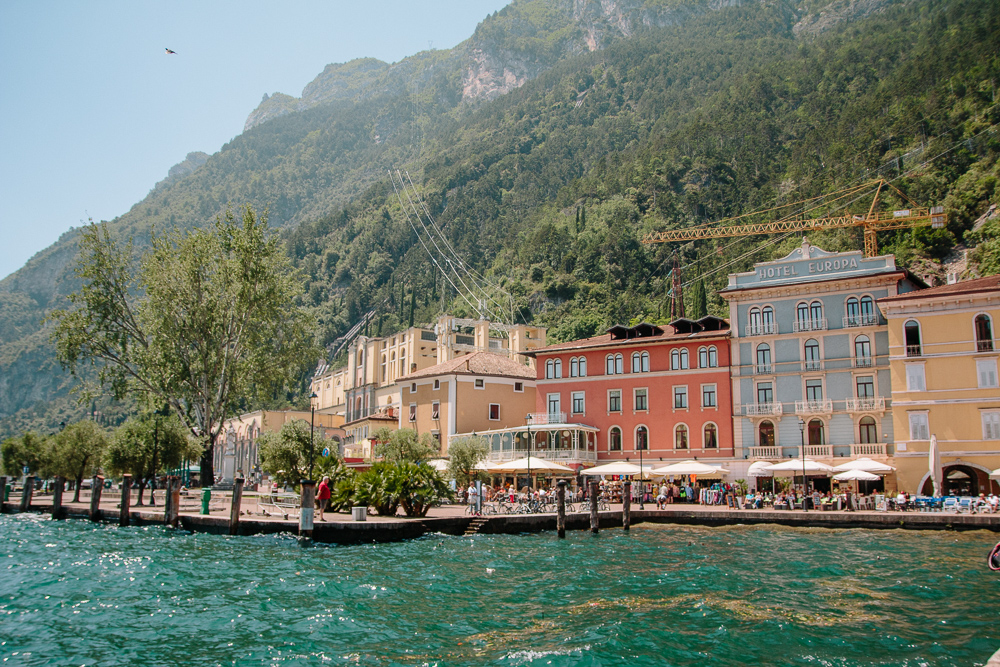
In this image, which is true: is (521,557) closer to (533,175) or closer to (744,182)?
(744,182)

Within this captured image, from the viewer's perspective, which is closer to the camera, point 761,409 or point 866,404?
point 866,404

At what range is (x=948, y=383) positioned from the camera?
3691cm

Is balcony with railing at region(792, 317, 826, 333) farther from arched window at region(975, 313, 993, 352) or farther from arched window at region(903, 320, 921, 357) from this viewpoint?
arched window at region(975, 313, 993, 352)

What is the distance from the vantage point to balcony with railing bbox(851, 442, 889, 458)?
3925 cm

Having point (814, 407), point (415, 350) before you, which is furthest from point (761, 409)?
point (415, 350)

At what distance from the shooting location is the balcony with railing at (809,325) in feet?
139

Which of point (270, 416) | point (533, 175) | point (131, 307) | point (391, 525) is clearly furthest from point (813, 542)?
point (533, 175)

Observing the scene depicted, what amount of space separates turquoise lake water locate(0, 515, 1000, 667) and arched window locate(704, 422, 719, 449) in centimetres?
1775

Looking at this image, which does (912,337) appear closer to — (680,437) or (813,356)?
(813,356)

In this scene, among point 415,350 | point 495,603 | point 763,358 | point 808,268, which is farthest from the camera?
point 415,350

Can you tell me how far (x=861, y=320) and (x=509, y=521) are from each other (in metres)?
22.8

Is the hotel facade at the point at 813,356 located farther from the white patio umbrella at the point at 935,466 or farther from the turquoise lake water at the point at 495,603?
the turquoise lake water at the point at 495,603

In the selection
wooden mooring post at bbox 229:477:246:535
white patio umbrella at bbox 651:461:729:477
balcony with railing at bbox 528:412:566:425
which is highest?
balcony with railing at bbox 528:412:566:425

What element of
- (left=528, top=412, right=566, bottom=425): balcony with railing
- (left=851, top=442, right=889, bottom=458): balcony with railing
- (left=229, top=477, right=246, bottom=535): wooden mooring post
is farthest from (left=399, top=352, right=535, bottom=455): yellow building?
(left=229, top=477, right=246, bottom=535): wooden mooring post
